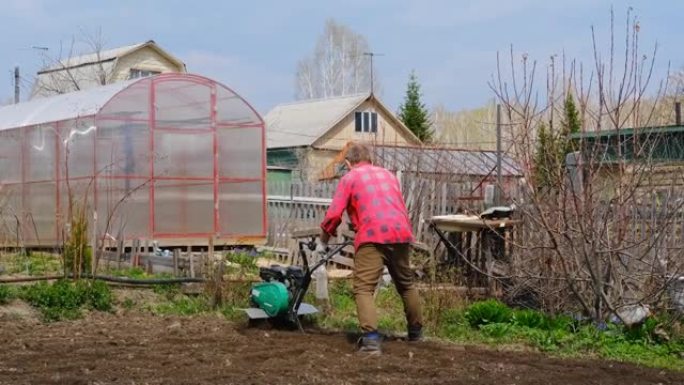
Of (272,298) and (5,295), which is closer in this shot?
(272,298)

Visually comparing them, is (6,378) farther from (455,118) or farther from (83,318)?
(455,118)

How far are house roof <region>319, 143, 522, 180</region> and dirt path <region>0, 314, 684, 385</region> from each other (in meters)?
4.61

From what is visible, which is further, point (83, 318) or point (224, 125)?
point (224, 125)

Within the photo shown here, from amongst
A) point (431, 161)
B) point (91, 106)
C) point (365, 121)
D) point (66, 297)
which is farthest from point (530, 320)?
point (365, 121)

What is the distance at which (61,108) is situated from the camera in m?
19.1

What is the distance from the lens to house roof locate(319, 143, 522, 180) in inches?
733

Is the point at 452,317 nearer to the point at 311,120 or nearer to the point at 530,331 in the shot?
the point at 530,331

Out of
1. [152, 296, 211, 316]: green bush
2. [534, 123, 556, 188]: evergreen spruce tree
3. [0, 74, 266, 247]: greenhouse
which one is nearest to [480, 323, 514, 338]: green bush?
[534, 123, 556, 188]: evergreen spruce tree

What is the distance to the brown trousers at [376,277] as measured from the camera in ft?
27.0

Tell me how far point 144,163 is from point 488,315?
31.5ft

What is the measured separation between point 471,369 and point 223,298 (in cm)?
415

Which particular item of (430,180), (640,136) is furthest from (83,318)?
(430,180)

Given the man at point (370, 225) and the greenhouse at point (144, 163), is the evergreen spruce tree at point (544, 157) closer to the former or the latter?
the man at point (370, 225)

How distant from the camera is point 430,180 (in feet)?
54.2
